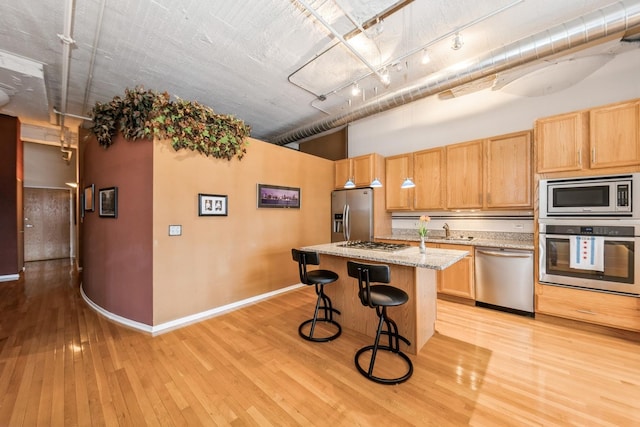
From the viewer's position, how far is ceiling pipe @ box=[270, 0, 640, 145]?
230cm

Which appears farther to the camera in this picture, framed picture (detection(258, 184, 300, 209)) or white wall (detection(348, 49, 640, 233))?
framed picture (detection(258, 184, 300, 209))

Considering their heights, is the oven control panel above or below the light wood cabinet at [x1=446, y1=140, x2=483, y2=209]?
below

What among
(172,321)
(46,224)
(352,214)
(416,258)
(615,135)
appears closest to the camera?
(416,258)

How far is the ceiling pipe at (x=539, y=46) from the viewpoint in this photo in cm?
230

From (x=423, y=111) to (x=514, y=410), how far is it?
460 cm

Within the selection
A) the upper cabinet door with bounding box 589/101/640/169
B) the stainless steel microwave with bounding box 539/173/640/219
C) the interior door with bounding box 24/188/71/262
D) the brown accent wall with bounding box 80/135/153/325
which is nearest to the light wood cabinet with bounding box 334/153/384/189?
the stainless steel microwave with bounding box 539/173/640/219

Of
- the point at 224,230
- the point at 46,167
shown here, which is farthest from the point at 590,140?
the point at 46,167

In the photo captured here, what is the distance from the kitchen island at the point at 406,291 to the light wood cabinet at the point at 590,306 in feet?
5.18

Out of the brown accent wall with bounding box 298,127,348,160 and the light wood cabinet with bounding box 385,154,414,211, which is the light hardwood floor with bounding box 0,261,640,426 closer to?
the light wood cabinet with bounding box 385,154,414,211

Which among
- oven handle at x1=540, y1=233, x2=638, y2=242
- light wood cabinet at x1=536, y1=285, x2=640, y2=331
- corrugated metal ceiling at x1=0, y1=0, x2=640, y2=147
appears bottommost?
light wood cabinet at x1=536, y1=285, x2=640, y2=331

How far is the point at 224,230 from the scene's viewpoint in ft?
12.0

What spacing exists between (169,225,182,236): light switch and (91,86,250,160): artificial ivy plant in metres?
1.00

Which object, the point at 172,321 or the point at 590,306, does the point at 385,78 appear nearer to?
the point at 590,306

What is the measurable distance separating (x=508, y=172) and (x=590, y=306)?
191 cm
